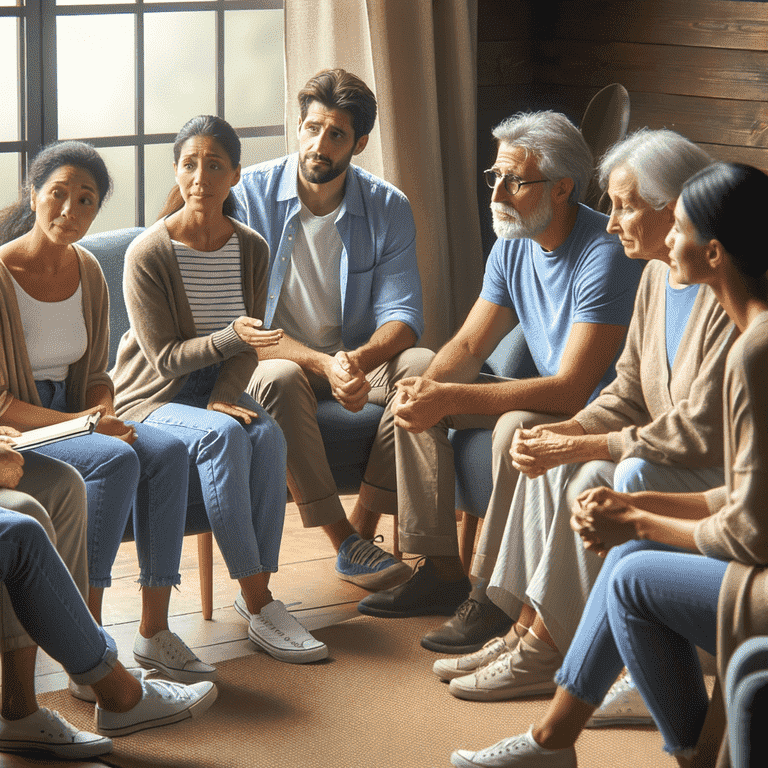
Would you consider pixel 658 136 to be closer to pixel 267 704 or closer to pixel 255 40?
pixel 267 704

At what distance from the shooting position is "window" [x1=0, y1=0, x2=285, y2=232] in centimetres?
332

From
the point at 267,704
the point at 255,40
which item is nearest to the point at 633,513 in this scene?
the point at 267,704

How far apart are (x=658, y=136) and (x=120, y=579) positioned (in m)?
1.85

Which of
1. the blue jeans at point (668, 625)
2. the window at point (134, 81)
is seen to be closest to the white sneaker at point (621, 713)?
the blue jeans at point (668, 625)

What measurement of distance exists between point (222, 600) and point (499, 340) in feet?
3.31

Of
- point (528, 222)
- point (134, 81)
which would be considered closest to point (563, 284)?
point (528, 222)

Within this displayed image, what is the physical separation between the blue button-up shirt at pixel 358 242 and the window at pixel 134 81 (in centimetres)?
74

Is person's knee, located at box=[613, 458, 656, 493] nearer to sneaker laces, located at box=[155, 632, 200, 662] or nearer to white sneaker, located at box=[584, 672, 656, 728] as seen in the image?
white sneaker, located at box=[584, 672, 656, 728]

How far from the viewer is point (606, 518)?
72.1 inches

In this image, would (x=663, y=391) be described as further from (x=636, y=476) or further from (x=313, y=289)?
(x=313, y=289)

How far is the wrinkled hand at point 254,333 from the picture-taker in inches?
98.0

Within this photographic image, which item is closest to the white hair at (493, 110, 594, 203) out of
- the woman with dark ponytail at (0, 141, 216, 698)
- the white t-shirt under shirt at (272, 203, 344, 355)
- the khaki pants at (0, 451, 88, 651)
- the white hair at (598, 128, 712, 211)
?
the white hair at (598, 128, 712, 211)

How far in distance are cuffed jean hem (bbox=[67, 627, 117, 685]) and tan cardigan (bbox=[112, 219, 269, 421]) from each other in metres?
0.67

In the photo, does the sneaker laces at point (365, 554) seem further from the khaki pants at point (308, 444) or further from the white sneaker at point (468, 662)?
the white sneaker at point (468, 662)
